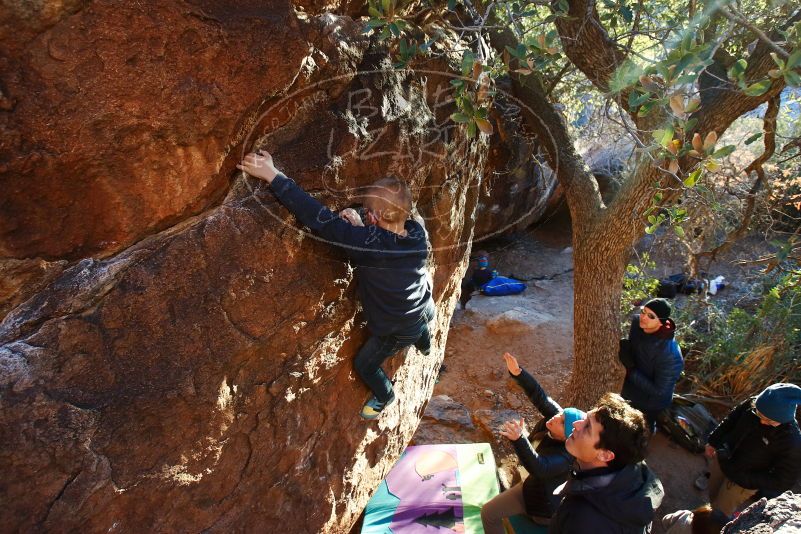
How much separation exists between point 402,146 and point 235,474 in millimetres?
1764

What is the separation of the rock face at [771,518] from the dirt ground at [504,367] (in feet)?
6.01

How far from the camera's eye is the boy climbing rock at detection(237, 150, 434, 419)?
6.91 ft

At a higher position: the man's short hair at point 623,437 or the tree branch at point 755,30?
the tree branch at point 755,30

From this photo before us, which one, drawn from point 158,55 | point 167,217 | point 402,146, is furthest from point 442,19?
point 167,217

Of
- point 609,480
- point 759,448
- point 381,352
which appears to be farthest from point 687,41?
point 759,448

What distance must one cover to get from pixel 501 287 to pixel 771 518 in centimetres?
675

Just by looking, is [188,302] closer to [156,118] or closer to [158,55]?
[156,118]

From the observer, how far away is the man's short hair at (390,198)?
2.28 meters

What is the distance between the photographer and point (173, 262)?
197cm

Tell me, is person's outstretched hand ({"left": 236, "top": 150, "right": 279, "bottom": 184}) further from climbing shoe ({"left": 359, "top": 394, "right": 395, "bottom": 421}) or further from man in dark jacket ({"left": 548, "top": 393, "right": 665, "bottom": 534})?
man in dark jacket ({"left": 548, "top": 393, "right": 665, "bottom": 534})

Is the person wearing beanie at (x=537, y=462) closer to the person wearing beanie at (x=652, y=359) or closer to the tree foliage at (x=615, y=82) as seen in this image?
the person wearing beanie at (x=652, y=359)

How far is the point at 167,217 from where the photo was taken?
7.01 ft

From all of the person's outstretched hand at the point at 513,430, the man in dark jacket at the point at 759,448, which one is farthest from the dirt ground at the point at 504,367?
the person's outstretched hand at the point at 513,430

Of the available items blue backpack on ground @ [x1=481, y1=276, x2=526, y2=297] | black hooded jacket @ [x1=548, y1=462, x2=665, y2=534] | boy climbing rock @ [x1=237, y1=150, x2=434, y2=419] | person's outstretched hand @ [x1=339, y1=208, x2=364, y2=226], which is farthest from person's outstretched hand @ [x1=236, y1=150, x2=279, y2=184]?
blue backpack on ground @ [x1=481, y1=276, x2=526, y2=297]
